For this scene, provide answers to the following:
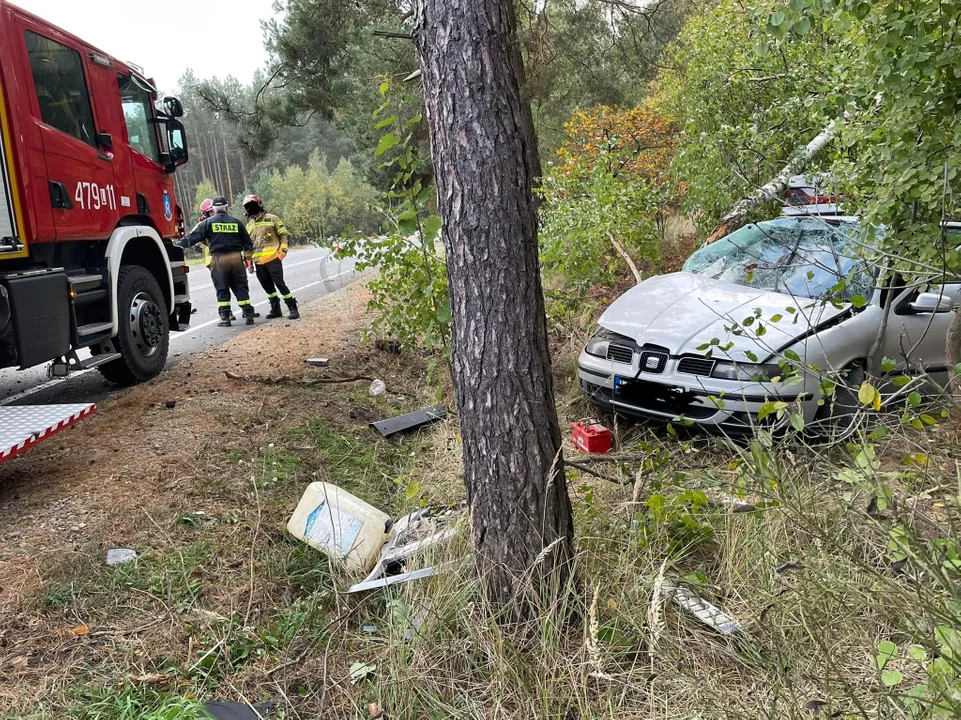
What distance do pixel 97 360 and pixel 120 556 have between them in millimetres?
2733

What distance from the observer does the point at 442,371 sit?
630 centimetres

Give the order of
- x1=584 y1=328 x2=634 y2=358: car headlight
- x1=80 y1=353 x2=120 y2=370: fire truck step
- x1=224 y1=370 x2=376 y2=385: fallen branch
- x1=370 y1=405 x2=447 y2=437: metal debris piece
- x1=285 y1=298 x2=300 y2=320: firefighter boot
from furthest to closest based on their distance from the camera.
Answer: x1=285 y1=298 x2=300 y2=320: firefighter boot < x1=224 y1=370 x2=376 y2=385: fallen branch < x1=80 y1=353 x2=120 y2=370: fire truck step < x1=370 y1=405 x2=447 y2=437: metal debris piece < x1=584 y1=328 x2=634 y2=358: car headlight

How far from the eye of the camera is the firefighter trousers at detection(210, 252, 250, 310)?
30.0ft

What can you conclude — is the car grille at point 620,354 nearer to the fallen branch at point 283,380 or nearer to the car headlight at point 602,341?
the car headlight at point 602,341

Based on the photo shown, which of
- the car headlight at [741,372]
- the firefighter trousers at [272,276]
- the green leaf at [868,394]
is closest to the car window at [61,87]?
the firefighter trousers at [272,276]

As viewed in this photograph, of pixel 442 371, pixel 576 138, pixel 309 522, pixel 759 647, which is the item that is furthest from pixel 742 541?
pixel 576 138

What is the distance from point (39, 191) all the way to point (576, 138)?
44.4 feet

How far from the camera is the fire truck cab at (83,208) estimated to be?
4.53m

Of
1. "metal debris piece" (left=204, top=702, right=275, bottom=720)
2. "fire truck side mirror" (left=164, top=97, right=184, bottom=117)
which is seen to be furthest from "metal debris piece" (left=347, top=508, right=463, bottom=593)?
"fire truck side mirror" (left=164, top=97, right=184, bottom=117)

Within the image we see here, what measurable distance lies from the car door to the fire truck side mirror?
6.09 metres

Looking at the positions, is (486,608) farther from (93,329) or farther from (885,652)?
(93,329)

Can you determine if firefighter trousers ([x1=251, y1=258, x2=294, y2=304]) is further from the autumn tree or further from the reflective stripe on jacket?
the autumn tree

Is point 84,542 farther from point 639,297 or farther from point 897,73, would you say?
point 897,73

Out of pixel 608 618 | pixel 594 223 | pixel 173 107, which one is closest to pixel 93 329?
pixel 173 107
